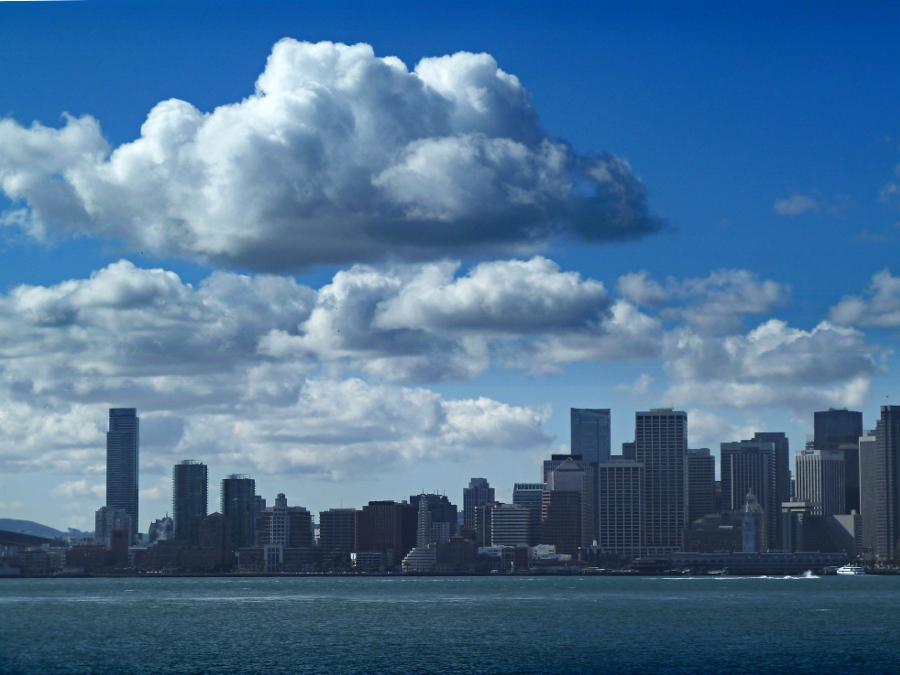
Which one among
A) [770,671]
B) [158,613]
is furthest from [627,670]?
[158,613]

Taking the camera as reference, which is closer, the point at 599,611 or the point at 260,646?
the point at 260,646

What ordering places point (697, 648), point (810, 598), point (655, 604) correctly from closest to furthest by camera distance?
point (697, 648) < point (655, 604) < point (810, 598)

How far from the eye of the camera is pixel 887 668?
92812mm

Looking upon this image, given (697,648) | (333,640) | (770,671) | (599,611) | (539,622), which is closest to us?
(770,671)

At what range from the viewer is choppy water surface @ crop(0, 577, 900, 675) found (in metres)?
95.6

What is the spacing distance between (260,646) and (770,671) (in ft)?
133

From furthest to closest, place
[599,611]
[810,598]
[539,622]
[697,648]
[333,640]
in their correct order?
[810,598] < [599,611] < [539,622] < [333,640] < [697,648]

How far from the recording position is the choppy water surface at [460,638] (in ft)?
314

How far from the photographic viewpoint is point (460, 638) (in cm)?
11681

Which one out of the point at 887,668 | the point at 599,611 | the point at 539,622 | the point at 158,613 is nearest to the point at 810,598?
the point at 599,611

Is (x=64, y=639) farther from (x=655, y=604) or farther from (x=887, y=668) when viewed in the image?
(x=655, y=604)

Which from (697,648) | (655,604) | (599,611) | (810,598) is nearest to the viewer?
(697,648)

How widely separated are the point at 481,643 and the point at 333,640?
13002 mm

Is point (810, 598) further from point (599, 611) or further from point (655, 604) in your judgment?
point (599, 611)
